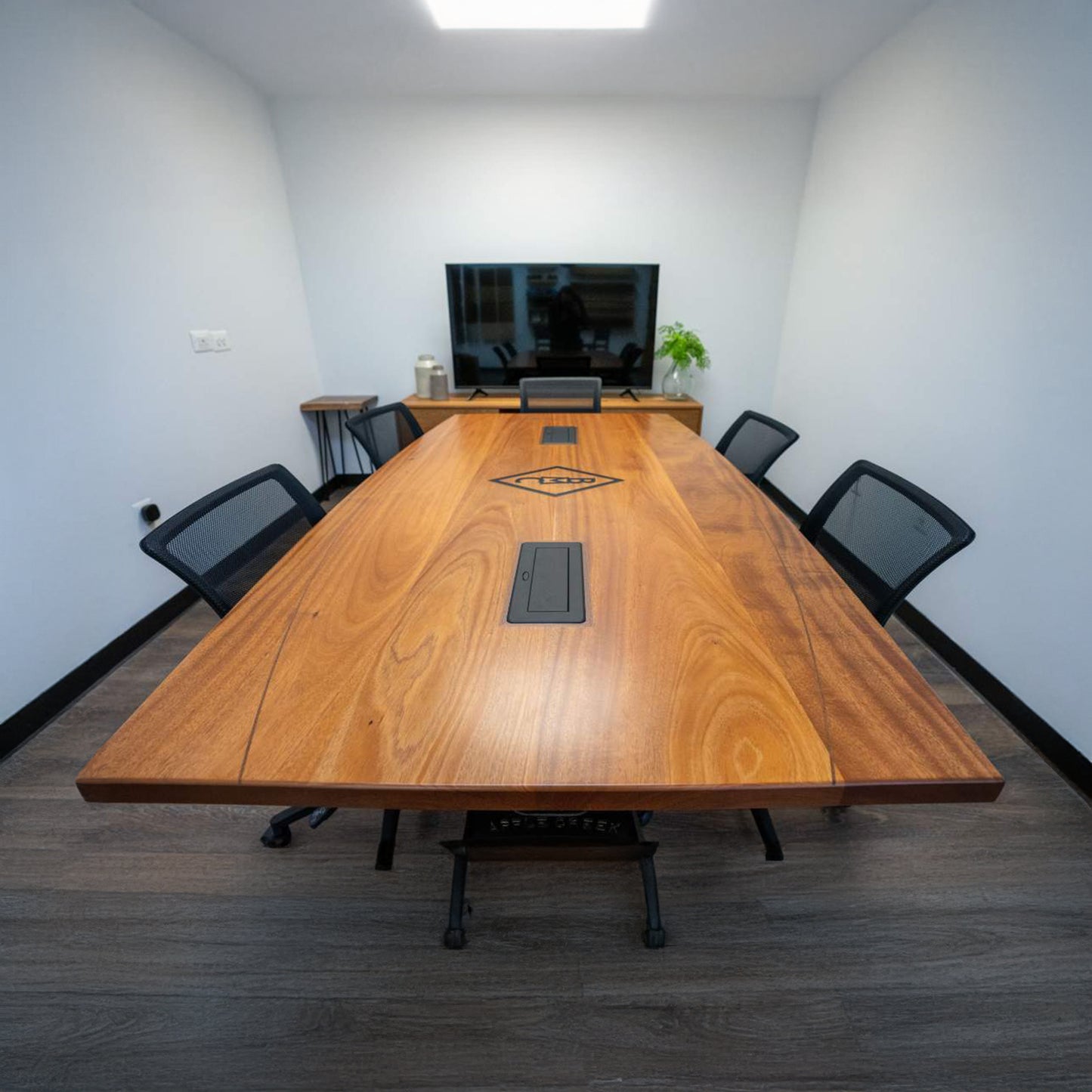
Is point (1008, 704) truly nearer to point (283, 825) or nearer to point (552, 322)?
point (283, 825)

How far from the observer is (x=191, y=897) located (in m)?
1.18

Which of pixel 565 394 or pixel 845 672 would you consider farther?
pixel 565 394

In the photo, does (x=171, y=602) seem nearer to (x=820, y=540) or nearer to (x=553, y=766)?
(x=553, y=766)

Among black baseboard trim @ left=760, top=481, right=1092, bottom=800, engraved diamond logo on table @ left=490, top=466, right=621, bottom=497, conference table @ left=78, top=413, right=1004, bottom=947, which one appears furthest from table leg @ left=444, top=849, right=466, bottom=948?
black baseboard trim @ left=760, top=481, right=1092, bottom=800

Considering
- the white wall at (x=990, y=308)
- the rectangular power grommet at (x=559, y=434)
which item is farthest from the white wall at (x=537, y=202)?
the rectangular power grommet at (x=559, y=434)

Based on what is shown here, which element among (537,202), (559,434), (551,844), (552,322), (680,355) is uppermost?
(537,202)

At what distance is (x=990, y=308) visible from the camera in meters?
1.78

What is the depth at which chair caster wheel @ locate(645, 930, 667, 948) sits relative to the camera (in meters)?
1.07

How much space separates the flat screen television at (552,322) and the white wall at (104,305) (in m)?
1.32

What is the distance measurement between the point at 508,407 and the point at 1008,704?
9.58ft

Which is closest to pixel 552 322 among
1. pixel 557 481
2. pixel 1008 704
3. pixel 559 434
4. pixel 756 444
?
pixel 559 434

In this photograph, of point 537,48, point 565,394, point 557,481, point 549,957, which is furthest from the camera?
point 565,394

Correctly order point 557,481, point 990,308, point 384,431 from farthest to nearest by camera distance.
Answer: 1. point 384,431
2. point 990,308
3. point 557,481

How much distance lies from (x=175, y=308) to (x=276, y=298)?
920 millimetres
